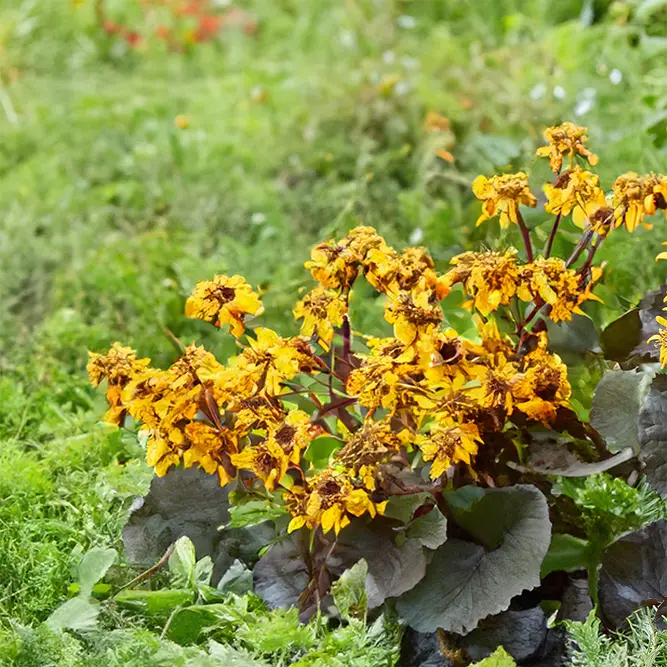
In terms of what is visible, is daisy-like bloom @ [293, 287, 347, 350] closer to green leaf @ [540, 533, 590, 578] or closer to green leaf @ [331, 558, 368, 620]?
green leaf @ [331, 558, 368, 620]

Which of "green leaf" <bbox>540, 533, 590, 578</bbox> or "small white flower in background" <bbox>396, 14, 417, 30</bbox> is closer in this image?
"green leaf" <bbox>540, 533, 590, 578</bbox>

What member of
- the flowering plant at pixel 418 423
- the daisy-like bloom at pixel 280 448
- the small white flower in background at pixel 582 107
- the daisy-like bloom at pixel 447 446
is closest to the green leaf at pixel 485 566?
the flowering plant at pixel 418 423

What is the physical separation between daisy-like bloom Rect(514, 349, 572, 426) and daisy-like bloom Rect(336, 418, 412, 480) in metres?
0.15

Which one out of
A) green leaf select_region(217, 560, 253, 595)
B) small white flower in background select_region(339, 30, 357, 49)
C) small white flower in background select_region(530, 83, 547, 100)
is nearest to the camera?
green leaf select_region(217, 560, 253, 595)

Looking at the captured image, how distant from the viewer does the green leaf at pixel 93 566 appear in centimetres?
112

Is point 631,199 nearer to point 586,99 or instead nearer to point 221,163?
point 586,99

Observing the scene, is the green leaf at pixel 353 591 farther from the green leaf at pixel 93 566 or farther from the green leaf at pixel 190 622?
the green leaf at pixel 93 566

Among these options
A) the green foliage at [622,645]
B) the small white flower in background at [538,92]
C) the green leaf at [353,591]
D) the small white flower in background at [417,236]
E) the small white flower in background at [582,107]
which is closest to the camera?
the green foliage at [622,645]

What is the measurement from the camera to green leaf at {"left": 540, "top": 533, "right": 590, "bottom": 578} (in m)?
1.17

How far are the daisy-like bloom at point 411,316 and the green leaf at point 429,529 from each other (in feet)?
0.69

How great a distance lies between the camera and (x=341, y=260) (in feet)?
3.54

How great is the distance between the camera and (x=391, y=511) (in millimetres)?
1092

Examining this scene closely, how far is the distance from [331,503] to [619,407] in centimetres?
40

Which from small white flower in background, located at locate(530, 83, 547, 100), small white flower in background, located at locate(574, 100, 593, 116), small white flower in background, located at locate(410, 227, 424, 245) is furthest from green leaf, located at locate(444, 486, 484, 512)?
small white flower in background, located at locate(530, 83, 547, 100)
